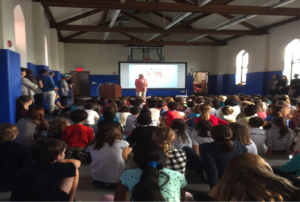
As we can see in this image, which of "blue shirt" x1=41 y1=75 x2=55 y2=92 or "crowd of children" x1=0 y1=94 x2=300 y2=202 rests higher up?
"blue shirt" x1=41 y1=75 x2=55 y2=92

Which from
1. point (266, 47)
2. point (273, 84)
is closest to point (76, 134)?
point (273, 84)

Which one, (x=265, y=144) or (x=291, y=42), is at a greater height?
(x=291, y=42)

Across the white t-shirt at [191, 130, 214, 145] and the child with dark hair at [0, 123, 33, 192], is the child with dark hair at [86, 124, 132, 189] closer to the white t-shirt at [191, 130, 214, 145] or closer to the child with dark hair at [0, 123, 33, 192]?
the child with dark hair at [0, 123, 33, 192]

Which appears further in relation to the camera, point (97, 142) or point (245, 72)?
point (245, 72)

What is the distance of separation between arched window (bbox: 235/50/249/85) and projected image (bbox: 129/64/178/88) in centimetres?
336

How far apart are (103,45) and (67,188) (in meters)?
12.6

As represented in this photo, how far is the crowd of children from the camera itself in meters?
1.16

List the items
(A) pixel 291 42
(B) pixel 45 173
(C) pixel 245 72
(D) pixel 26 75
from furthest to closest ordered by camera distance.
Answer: (C) pixel 245 72 < (A) pixel 291 42 < (D) pixel 26 75 < (B) pixel 45 173

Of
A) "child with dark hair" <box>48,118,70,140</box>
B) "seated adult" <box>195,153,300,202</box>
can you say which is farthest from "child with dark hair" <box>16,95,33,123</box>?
"seated adult" <box>195,153,300,202</box>

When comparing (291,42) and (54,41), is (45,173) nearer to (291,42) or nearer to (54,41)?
(54,41)

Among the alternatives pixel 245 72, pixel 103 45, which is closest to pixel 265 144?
pixel 245 72

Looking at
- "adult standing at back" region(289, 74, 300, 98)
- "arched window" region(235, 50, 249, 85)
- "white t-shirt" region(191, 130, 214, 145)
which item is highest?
"arched window" region(235, 50, 249, 85)

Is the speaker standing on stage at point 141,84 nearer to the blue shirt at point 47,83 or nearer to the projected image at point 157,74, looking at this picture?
the projected image at point 157,74

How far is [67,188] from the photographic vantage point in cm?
174
